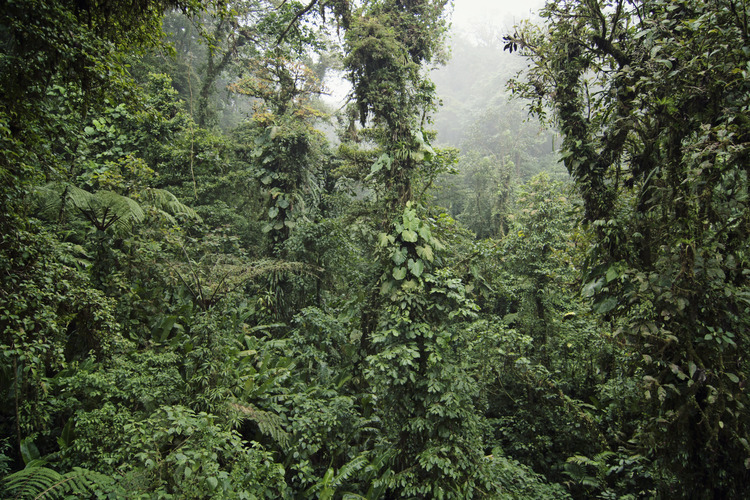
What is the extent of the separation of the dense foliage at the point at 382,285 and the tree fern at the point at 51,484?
29 mm

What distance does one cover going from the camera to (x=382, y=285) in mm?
5273

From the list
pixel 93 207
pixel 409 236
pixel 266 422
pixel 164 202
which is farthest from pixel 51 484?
pixel 164 202

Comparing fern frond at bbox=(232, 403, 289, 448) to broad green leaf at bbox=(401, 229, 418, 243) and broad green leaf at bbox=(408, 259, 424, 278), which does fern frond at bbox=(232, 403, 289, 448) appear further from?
broad green leaf at bbox=(401, 229, 418, 243)

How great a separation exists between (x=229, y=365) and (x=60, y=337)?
1.70m

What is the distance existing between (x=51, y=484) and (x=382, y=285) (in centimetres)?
380

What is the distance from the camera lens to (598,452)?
5996 mm

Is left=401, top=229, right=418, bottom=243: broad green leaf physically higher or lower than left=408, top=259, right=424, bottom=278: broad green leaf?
higher

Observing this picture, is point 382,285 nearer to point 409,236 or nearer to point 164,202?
point 409,236

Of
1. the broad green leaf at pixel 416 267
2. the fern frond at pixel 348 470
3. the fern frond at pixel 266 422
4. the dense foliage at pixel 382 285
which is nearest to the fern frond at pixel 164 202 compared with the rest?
the dense foliage at pixel 382 285

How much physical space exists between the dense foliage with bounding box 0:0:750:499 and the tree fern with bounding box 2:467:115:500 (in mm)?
29

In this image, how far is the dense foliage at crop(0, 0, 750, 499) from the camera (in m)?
2.81

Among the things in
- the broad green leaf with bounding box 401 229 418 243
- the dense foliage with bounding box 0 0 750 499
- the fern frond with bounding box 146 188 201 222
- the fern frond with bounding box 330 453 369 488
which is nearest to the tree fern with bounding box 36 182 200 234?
the dense foliage with bounding box 0 0 750 499

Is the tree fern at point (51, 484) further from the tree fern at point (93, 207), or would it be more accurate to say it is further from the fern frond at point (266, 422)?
the tree fern at point (93, 207)

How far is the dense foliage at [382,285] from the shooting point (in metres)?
2.81
